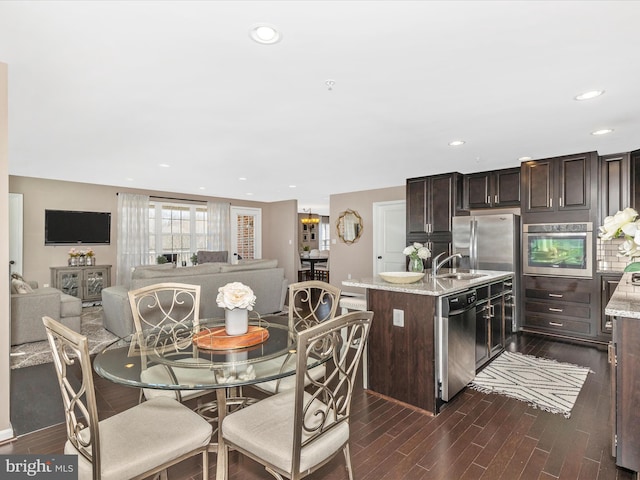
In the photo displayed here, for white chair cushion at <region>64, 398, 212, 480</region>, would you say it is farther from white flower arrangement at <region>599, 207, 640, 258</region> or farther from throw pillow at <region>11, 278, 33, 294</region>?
throw pillow at <region>11, 278, 33, 294</region>

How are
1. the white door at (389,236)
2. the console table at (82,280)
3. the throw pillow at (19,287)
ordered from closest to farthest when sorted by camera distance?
the throw pillow at (19,287), the console table at (82,280), the white door at (389,236)

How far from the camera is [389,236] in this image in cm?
723

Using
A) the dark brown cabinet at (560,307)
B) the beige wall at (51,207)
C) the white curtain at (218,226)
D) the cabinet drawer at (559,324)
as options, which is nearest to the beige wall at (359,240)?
the white curtain at (218,226)

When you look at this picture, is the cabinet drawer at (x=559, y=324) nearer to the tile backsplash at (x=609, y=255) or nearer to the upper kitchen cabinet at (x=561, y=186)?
the tile backsplash at (x=609, y=255)

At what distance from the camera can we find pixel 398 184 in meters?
6.73

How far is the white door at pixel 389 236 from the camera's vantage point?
704cm

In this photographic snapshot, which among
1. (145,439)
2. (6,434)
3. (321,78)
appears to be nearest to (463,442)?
(145,439)

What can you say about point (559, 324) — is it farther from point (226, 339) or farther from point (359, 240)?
point (226, 339)

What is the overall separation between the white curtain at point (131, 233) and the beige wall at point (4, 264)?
203 inches

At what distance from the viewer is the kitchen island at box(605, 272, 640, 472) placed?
5.88 ft

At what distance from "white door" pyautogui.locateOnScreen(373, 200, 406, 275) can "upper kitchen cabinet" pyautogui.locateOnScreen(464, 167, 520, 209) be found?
1.77m

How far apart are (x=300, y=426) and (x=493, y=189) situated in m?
4.87

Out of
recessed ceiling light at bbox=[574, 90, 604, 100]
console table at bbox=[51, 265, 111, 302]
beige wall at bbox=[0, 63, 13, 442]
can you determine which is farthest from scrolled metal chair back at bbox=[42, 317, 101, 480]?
console table at bbox=[51, 265, 111, 302]

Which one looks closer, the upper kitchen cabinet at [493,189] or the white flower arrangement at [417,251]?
the white flower arrangement at [417,251]
